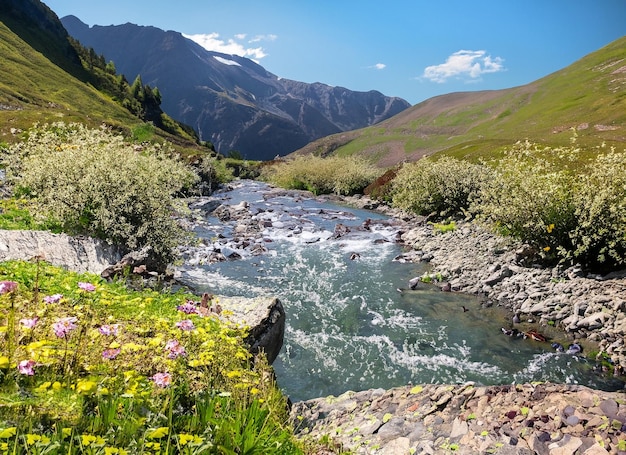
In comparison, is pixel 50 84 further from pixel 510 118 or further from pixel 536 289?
pixel 510 118

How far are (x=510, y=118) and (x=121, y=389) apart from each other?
5948 inches

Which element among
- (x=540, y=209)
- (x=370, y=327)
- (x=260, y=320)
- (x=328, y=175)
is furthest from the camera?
(x=328, y=175)

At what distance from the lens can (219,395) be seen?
503cm

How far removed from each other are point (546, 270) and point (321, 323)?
10.5 m

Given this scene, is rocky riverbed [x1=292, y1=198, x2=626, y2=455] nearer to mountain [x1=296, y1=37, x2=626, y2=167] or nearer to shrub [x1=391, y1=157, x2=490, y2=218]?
shrub [x1=391, y1=157, x2=490, y2=218]

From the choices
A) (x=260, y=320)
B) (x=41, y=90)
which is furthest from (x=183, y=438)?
(x=41, y=90)

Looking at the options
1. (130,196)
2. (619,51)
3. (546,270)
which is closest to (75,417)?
(130,196)

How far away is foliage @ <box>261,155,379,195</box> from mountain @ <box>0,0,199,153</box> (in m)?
22.5

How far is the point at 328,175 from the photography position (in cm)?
6681

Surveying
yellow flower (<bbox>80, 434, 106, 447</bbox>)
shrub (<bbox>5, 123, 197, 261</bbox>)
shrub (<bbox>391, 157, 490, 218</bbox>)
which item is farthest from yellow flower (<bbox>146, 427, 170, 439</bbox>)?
shrub (<bbox>391, 157, 490, 218</bbox>)

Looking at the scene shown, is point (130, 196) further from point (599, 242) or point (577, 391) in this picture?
point (599, 242)

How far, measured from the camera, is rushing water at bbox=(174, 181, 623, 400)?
11094 mm

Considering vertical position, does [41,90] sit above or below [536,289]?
above

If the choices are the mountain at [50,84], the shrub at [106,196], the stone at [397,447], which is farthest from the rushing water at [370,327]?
the mountain at [50,84]
